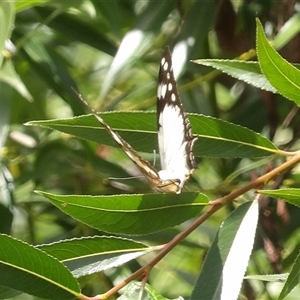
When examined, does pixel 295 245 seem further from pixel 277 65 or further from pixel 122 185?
pixel 277 65

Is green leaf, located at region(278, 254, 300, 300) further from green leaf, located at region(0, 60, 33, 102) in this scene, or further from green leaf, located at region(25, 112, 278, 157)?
green leaf, located at region(0, 60, 33, 102)

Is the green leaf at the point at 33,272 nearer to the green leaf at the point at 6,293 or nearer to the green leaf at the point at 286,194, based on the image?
the green leaf at the point at 6,293

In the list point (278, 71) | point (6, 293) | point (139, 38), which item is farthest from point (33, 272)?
point (139, 38)

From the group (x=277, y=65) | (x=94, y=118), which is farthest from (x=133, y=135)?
(x=277, y=65)

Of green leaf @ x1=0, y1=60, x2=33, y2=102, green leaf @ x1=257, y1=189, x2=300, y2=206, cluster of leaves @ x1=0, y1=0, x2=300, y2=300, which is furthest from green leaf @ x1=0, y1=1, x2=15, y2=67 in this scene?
green leaf @ x1=257, y1=189, x2=300, y2=206

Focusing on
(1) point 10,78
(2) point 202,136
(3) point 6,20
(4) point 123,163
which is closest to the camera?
(2) point 202,136

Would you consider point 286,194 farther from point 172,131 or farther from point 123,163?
point 123,163
